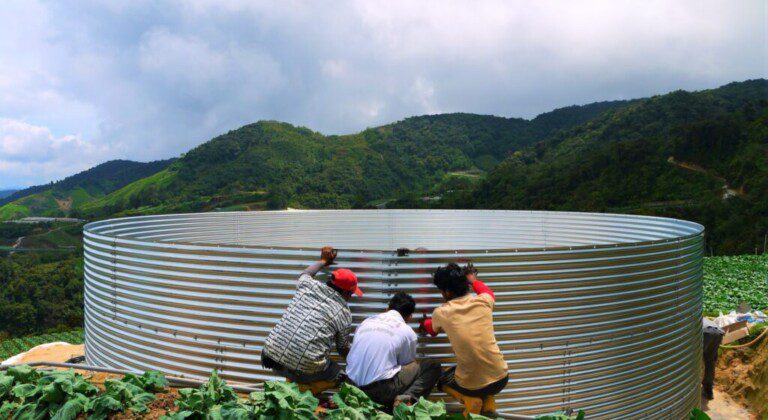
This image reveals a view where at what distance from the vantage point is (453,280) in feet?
15.0

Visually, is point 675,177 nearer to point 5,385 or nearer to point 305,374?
point 305,374

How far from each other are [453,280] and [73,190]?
109 m

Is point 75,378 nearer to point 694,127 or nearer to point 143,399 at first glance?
point 143,399

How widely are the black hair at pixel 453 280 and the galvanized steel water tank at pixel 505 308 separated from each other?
344mm

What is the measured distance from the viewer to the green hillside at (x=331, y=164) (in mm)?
60125

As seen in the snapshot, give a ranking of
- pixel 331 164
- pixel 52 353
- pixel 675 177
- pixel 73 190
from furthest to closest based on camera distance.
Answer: pixel 73 190 → pixel 331 164 → pixel 675 177 → pixel 52 353

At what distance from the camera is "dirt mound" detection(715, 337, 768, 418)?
365 inches

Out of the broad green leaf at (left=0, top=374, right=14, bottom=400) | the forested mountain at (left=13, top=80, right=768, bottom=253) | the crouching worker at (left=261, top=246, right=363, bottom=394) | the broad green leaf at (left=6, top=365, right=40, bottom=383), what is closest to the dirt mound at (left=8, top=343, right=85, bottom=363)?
the broad green leaf at (left=6, top=365, right=40, bottom=383)

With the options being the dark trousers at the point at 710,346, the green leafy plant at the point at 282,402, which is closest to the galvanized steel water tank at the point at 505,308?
the green leafy plant at the point at 282,402

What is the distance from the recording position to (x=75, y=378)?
4750 mm

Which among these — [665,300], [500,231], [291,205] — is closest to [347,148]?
[291,205]

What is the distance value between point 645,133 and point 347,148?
3655cm

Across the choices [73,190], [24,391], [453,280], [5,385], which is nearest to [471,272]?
[453,280]

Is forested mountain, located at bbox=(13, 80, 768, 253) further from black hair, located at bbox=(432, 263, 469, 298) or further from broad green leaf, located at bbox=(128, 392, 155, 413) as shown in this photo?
broad green leaf, located at bbox=(128, 392, 155, 413)
